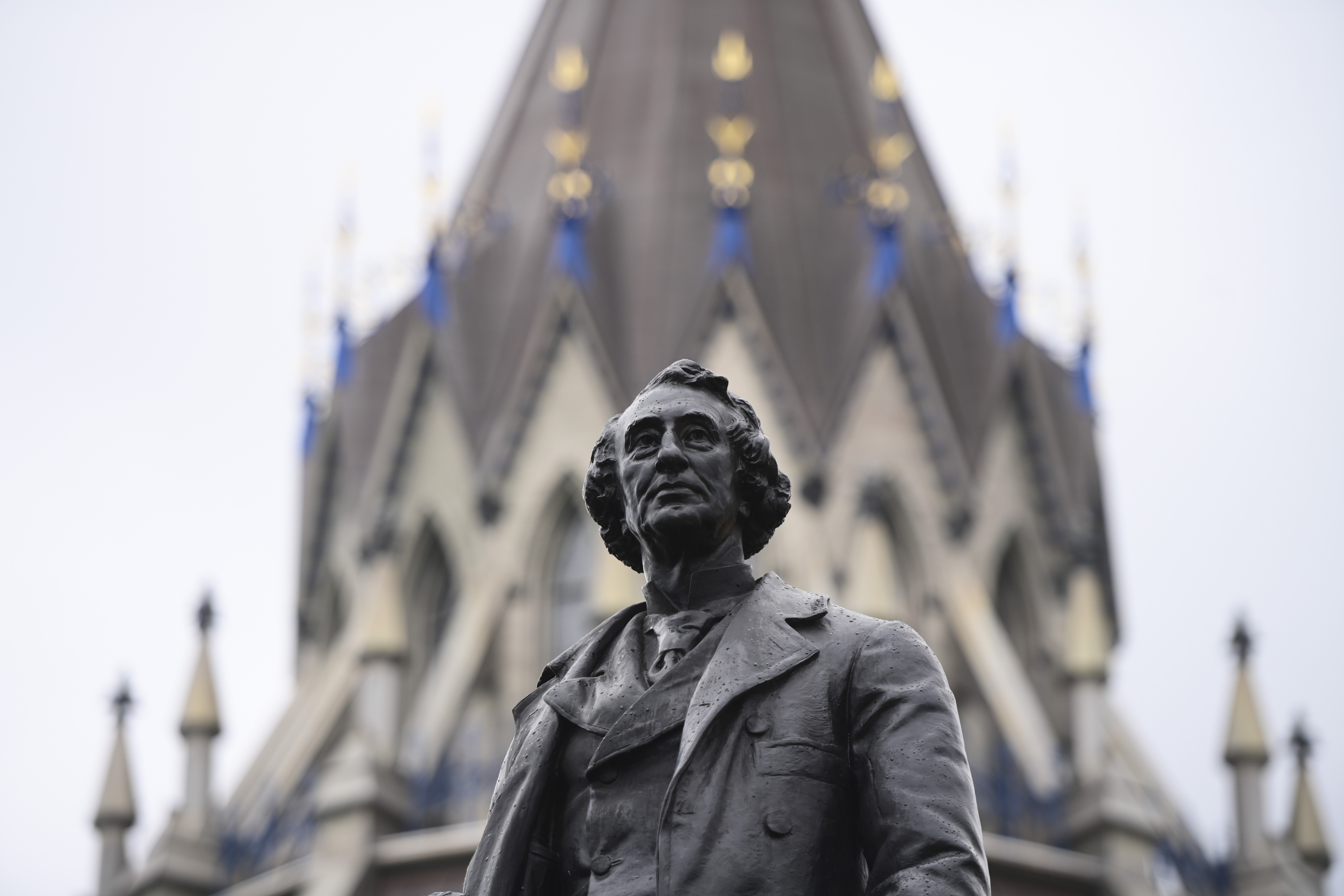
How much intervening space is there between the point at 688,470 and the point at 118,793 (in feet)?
106

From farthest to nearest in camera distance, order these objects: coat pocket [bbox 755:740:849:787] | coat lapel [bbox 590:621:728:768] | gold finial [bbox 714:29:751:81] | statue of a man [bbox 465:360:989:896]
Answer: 1. gold finial [bbox 714:29:751:81]
2. coat lapel [bbox 590:621:728:768]
3. coat pocket [bbox 755:740:849:787]
4. statue of a man [bbox 465:360:989:896]

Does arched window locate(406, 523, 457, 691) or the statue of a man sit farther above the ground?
the statue of a man

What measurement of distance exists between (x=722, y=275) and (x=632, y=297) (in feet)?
5.22

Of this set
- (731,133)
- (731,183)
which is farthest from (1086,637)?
(731,133)

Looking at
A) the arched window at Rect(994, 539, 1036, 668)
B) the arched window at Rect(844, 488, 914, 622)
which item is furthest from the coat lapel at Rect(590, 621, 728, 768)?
the arched window at Rect(994, 539, 1036, 668)

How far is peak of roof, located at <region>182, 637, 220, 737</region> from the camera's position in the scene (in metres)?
38.0

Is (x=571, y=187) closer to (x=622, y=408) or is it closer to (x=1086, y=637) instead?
(x=622, y=408)

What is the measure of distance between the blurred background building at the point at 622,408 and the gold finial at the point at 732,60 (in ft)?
0.20

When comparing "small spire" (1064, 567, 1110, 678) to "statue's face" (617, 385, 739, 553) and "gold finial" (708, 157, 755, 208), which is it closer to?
"gold finial" (708, 157, 755, 208)

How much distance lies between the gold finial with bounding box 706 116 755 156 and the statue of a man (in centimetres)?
3379

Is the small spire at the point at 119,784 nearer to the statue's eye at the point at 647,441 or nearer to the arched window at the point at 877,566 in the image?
the arched window at the point at 877,566

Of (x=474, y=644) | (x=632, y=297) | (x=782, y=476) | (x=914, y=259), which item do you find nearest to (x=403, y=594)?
(x=474, y=644)

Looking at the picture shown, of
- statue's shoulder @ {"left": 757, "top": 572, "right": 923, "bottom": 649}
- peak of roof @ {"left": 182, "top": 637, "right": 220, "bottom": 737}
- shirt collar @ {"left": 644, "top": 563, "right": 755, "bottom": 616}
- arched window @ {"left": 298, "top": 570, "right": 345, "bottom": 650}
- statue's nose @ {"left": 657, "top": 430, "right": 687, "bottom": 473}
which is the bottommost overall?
peak of roof @ {"left": 182, "top": 637, "right": 220, "bottom": 737}

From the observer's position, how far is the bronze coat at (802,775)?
606 centimetres
